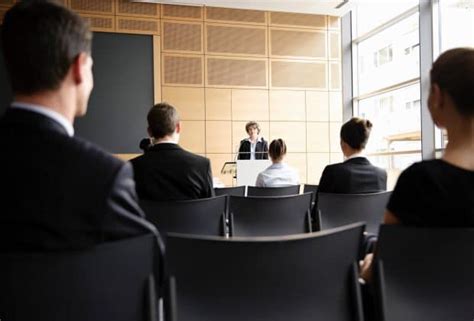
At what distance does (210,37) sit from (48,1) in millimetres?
7031

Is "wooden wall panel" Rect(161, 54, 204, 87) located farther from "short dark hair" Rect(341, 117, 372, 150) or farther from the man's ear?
the man's ear

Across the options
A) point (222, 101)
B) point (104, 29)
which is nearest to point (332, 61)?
point (222, 101)

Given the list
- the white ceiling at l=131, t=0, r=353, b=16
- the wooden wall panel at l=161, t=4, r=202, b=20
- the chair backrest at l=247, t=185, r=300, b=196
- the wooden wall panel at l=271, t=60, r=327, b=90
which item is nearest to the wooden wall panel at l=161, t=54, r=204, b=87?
the wooden wall panel at l=161, t=4, r=202, b=20

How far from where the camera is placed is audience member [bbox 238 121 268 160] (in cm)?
671

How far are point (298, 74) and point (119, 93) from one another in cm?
357

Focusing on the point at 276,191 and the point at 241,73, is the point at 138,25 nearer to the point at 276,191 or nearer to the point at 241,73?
the point at 241,73

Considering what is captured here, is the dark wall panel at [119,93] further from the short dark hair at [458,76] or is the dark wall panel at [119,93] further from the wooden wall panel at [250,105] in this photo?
the short dark hair at [458,76]

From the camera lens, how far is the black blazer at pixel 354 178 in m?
2.67

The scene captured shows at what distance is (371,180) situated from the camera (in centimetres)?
271

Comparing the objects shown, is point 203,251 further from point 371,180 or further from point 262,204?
point 371,180

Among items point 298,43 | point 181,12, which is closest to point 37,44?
point 181,12

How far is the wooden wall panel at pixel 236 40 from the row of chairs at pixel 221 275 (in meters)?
7.21

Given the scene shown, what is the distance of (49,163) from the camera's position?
0.92 metres

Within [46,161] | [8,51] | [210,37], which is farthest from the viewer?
[210,37]
